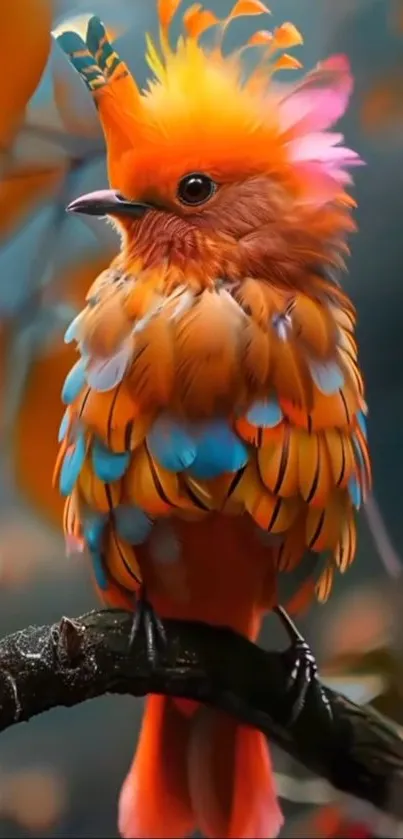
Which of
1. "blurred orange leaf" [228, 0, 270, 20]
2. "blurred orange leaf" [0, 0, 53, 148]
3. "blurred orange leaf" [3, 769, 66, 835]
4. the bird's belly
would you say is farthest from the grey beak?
A: "blurred orange leaf" [3, 769, 66, 835]

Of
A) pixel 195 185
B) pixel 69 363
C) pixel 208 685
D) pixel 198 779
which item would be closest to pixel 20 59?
pixel 195 185

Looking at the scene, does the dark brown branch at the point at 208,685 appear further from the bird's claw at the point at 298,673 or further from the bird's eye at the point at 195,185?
the bird's eye at the point at 195,185

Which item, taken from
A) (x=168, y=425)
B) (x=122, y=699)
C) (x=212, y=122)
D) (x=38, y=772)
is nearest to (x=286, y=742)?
(x=122, y=699)

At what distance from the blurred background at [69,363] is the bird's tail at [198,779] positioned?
0.02 metres

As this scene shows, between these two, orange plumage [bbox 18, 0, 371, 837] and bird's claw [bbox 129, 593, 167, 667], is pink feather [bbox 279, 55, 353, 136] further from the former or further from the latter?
bird's claw [bbox 129, 593, 167, 667]

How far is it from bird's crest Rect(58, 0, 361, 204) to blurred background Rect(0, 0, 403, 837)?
20mm

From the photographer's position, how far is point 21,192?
110 cm

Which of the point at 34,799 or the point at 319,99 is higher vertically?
the point at 319,99

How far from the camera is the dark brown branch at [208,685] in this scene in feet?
3.38

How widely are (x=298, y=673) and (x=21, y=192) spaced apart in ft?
2.23

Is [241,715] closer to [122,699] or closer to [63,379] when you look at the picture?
[122,699]

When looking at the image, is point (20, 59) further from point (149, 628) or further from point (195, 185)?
point (149, 628)

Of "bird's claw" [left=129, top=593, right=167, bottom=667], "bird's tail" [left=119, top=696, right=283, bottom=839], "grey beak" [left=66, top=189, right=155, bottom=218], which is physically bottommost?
"bird's tail" [left=119, top=696, right=283, bottom=839]

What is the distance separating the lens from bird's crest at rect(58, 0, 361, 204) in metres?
1.04
